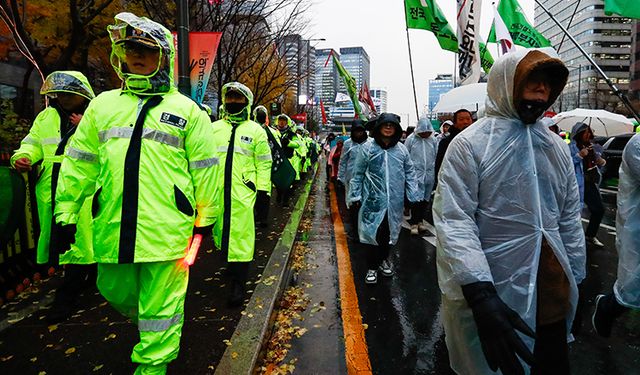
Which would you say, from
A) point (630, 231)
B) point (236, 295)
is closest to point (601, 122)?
point (630, 231)

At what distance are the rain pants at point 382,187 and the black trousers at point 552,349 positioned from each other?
2.53 meters

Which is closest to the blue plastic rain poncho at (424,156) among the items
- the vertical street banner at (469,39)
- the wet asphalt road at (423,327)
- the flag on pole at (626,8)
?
the vertical street banner at (469,39)

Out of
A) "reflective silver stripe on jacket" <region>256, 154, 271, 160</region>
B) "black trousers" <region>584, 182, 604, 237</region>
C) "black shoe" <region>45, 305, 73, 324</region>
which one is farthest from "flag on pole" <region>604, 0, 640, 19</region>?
"black shoe" <region>45, 305, 73, 324</region>

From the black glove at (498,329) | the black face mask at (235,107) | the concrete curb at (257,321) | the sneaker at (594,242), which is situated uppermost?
the black face mask at (235,107)

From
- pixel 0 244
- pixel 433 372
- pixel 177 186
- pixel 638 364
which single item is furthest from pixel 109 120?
pixel 638 364

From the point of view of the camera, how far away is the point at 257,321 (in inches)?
129

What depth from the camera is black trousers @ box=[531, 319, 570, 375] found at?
192cm

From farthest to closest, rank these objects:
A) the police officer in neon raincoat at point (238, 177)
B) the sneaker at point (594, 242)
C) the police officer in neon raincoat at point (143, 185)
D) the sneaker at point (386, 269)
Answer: the sneaker at point (594, 242)
the sneaker at point (386, 269)
the police officer in neon raincoat at point (238, 177)
the police officer in neon raincoat at point (143, 185)

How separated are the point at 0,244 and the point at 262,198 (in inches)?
94.8

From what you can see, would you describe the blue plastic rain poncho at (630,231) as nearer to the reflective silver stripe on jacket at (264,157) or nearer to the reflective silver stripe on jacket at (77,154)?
the reflective silver stripe on jacket at (264,157)

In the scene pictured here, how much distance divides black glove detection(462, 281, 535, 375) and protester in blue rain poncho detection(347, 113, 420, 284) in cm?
278

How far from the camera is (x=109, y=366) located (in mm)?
2686

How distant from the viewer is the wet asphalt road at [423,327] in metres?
2.90

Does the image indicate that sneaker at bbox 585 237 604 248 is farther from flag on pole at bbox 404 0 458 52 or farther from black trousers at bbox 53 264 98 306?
black trousers at bbox 53 264 98 306
